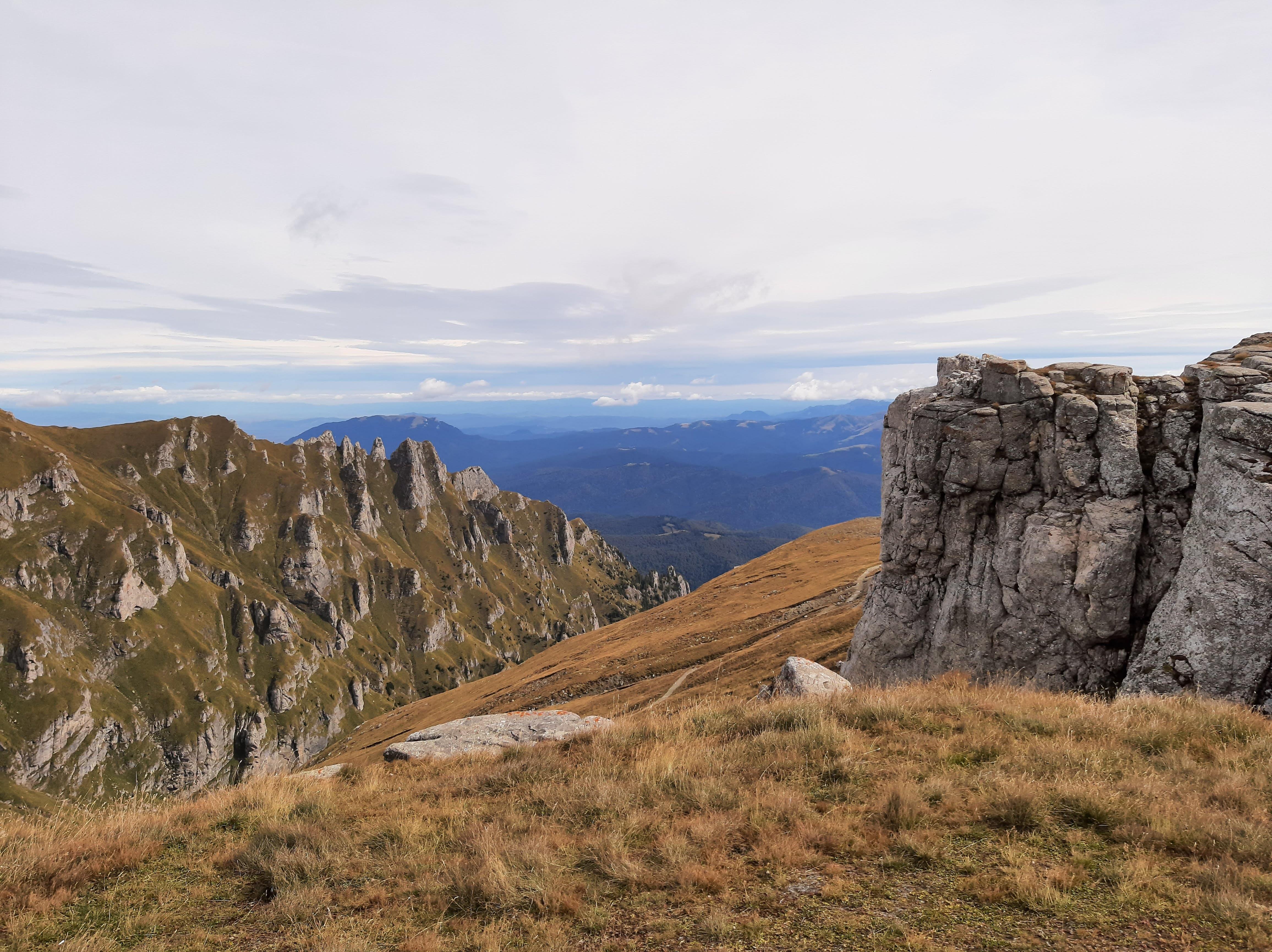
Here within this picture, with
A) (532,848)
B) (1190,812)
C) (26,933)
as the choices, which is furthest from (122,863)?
(1190,812)

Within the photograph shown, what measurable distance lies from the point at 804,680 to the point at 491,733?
452 inches

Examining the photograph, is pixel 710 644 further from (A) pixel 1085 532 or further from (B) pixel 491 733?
(B) pixel 491 733

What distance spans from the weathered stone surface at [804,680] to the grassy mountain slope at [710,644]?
227 cm

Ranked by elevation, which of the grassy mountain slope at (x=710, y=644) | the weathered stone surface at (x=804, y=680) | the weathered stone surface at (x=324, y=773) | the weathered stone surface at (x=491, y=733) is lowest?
the grassy mountain slope at (x=710, y=644)

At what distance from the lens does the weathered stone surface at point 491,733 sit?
1719 cm

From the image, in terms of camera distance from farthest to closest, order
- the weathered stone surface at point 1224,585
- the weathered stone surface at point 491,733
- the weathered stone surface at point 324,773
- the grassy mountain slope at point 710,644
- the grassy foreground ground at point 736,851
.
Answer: the grassy mountain slope at point 710,644
the weathered stone surface at point 491,733
the weathered stone surface at point 1224,585
the weathered stone surface at point 324,773
the grassy foreground ground at point 736,851

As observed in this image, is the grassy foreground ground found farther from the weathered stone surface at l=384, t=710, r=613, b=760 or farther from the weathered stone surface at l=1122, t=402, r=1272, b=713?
the weathered stone surface at l=384, t=710, r=613, b=760

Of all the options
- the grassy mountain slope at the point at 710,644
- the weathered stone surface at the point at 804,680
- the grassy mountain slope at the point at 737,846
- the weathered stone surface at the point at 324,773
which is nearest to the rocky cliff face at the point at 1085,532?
the weathered stone surface at the point at 804,680

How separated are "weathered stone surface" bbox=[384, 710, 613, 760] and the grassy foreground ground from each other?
14.5ft

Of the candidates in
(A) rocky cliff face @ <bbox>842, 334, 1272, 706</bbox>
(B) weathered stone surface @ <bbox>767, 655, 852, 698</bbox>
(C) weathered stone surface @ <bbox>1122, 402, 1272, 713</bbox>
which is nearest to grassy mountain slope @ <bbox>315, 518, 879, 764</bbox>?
(B) weathered stone surface @ <bbox>767, 655, 852, 698</bbox>

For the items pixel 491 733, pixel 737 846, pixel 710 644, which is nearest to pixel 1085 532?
pixel 737 846

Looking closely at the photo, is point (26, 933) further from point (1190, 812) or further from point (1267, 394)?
point (1267, 394)

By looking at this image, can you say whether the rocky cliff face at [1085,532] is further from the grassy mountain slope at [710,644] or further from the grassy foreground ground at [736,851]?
the grassy mountain slope at [710,644]

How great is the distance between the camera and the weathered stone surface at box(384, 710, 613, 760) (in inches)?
677
